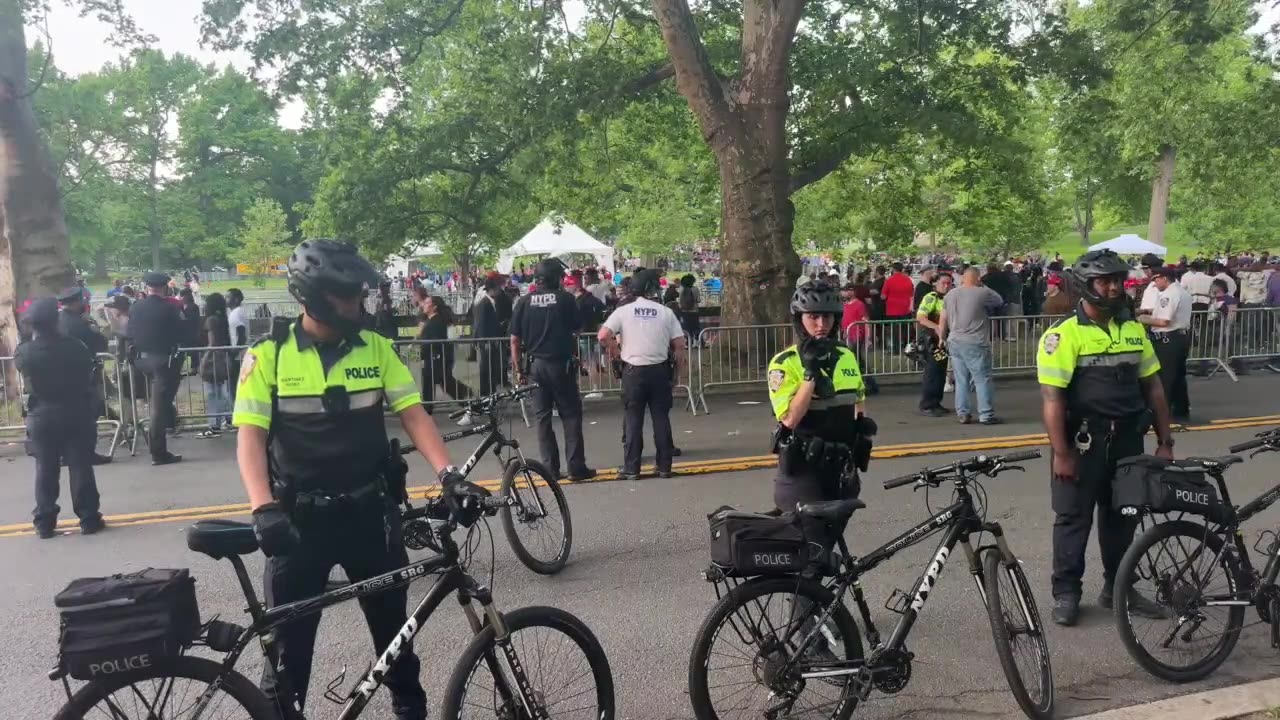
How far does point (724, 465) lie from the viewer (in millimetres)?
9211

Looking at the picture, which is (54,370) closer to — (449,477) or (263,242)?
(449,477)

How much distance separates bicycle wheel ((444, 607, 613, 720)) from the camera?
3252 mm

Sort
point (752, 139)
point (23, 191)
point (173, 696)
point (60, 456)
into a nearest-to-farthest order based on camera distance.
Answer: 1. point (173, 696)
2. point (60, 456)
3. point (23, 191)
4. point (752, 139)

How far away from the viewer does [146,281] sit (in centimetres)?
1040

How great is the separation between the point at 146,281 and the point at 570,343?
17.0 ft

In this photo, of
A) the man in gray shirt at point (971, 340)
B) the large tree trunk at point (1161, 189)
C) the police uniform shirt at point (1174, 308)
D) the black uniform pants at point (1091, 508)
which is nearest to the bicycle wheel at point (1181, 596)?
the black uniform pants at point (1091, 508)

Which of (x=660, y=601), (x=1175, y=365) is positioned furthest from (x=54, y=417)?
(x=1175, y=365)

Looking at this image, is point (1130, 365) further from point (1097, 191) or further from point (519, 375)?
point (1097, 191)

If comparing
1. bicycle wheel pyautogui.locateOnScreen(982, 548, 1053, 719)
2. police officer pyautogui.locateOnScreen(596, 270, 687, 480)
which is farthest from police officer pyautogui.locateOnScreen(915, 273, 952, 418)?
bicycle wheel pyautogui.locateOnScreen(982, 548, 1053, 719)

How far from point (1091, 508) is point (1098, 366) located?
2.43 ft

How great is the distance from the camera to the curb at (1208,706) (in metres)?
4.01

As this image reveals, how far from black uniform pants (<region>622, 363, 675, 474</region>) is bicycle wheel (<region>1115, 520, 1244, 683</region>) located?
4485 millimetres

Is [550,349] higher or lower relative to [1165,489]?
higher

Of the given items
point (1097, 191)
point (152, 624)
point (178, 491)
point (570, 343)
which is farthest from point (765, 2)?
point (1097, 191)
